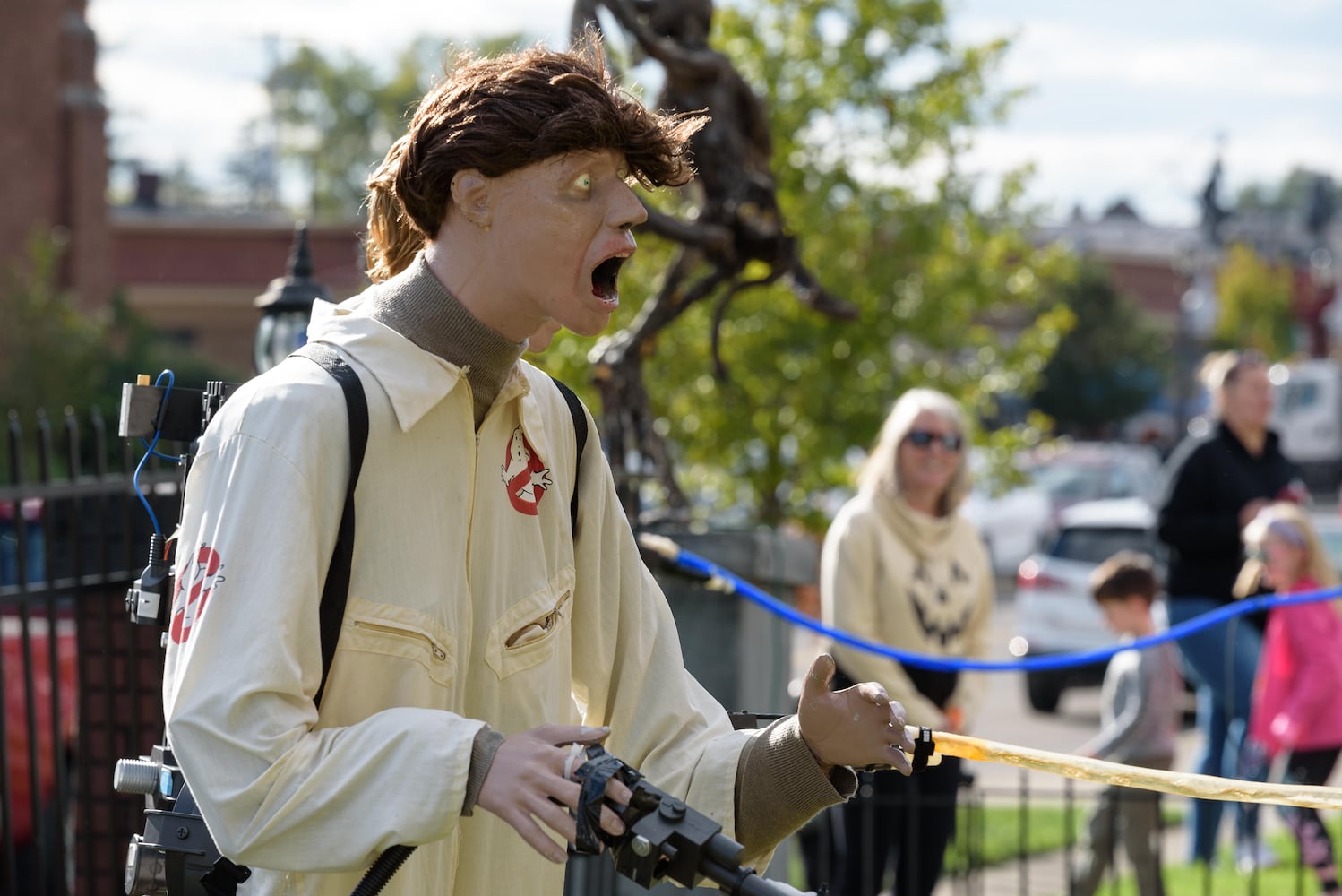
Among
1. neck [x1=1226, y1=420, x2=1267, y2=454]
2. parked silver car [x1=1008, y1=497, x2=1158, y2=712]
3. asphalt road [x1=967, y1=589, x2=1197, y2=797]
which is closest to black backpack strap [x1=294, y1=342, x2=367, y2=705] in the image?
neck [x1=1226, y1=420, x2=1267, y2=454]

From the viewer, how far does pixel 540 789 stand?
166cm

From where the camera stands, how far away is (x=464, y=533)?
2049 mm

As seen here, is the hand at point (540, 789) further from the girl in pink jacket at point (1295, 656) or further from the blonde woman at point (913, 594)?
the girl in pink jacket at point (1295, 656)

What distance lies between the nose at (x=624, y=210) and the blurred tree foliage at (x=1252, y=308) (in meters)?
49.5

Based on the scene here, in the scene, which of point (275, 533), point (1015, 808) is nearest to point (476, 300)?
point (275, 533)

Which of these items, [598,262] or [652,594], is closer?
[598,262]

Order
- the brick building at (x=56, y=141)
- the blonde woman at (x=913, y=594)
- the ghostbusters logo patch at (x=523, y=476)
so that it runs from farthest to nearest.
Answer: the brick building at (x=56, y=141)
the blonde woman at (x=913, y=594)
the ghostbusters logo patch at (x=523, y=476)

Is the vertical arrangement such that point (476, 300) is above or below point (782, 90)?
below

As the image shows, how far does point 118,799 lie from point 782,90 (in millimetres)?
7108

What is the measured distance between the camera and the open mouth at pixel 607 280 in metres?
2.08

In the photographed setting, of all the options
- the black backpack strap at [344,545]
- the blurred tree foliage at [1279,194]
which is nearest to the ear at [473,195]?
the black backpack strap at [344,545]

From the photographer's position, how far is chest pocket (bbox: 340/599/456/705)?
6.31ft

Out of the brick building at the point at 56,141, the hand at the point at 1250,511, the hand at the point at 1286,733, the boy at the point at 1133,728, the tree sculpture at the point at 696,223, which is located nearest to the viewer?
the tree sculpture at the point at 696,223

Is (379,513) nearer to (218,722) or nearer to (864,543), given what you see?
(218,722)
